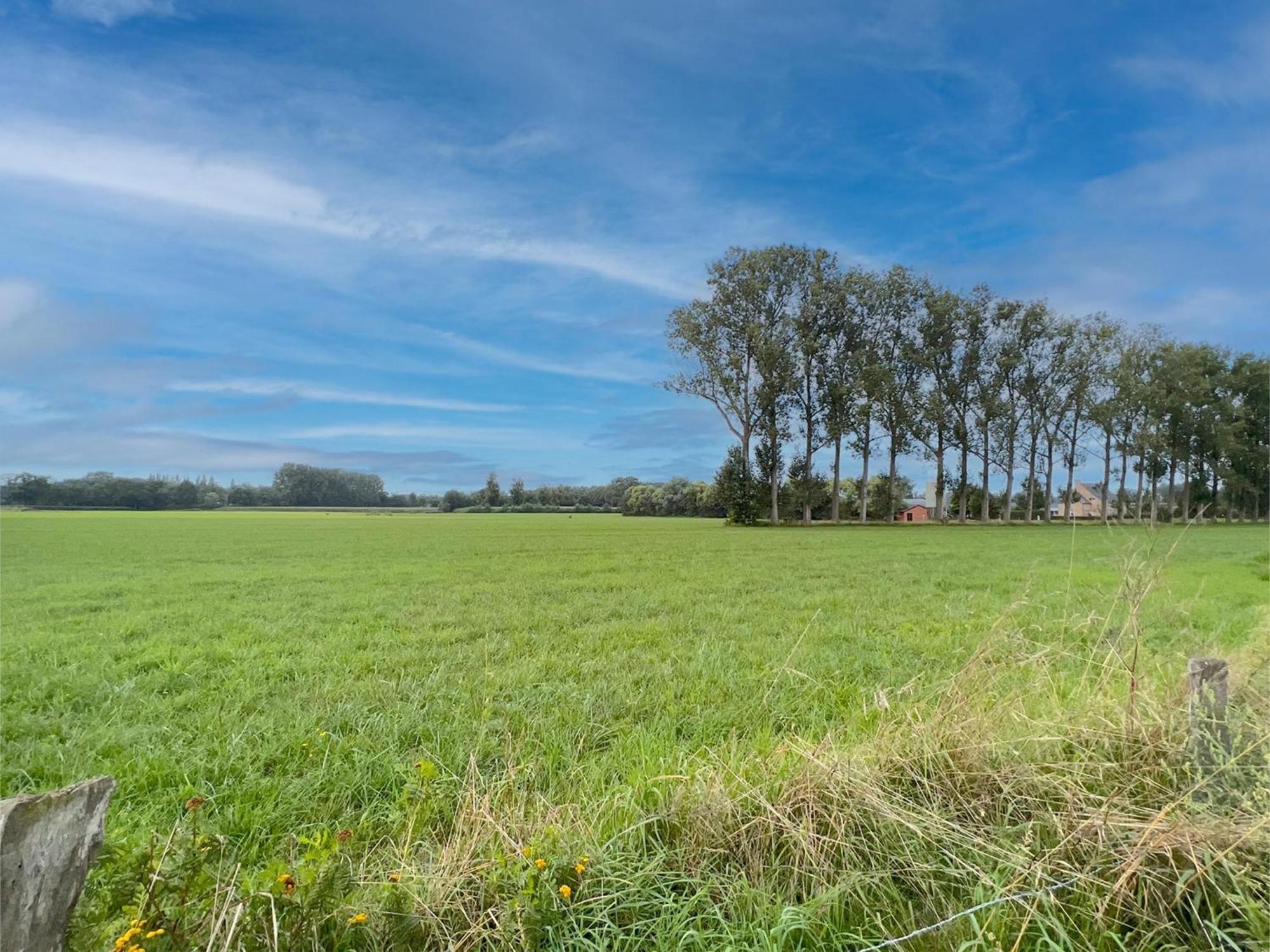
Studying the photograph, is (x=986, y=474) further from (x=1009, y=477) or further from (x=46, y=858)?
(x=46, y=858)

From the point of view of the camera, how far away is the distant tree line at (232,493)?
3553 cm

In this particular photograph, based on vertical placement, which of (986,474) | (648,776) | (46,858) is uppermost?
(986,474)

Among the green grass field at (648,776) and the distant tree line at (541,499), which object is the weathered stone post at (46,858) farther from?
the distant tree line at (541,499)

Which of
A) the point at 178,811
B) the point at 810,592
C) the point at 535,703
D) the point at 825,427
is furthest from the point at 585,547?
the point at 825,427

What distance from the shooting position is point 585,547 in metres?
22.7

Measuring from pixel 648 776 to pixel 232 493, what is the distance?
180ft

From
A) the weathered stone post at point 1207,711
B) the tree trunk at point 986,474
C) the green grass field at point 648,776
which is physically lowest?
the green grass field at point 648,776

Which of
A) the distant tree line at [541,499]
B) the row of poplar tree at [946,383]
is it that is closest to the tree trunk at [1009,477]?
the row of poplar tree at [946,383]

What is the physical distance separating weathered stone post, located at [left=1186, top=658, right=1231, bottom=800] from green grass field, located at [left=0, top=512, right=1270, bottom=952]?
4.8 inches

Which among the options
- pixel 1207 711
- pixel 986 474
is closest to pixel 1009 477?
pixel 986 474

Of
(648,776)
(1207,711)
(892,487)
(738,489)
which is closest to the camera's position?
(1207,711)

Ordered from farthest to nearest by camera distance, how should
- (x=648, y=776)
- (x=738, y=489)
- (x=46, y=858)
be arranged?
1. (x=738, y=489)
2. (x=648, y=776)
3. (x=46, y=858)

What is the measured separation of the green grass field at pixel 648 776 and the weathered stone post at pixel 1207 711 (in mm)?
123

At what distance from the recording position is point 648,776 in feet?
12.1
